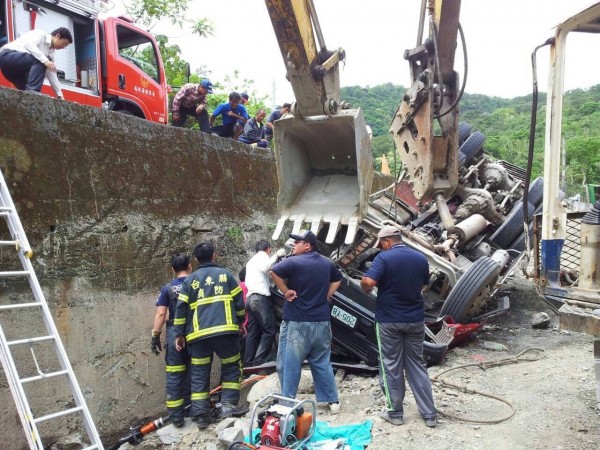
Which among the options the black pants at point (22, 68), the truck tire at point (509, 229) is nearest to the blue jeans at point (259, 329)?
the black pants at point (22, 68)

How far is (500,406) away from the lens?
13.6 ft

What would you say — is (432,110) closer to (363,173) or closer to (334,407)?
(363,173)

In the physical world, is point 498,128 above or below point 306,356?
above

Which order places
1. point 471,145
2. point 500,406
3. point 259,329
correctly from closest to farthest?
point 500,406 → point 259,329 → point 471,145

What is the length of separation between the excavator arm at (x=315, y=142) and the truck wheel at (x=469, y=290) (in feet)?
4.35

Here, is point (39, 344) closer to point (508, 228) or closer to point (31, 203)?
point (31, 203)

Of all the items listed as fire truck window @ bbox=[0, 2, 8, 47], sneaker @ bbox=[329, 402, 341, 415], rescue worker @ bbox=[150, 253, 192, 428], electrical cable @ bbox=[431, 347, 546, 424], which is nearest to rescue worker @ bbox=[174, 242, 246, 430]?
rescue worker @ bbox=[150, 253, 192, 428]

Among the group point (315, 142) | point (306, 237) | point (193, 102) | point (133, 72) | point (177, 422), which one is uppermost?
point (133, 72)

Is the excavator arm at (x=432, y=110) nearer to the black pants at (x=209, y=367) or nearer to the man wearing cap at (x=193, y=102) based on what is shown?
the black pants at (x=209, y=367)

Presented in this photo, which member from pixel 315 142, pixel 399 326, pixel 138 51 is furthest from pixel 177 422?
pixel 138 51

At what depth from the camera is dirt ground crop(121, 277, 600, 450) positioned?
360cm

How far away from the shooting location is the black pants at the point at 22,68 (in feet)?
16.3

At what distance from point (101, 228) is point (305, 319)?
6.92ft

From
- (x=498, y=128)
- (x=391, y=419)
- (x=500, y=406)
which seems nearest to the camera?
(x=391, y=419)
